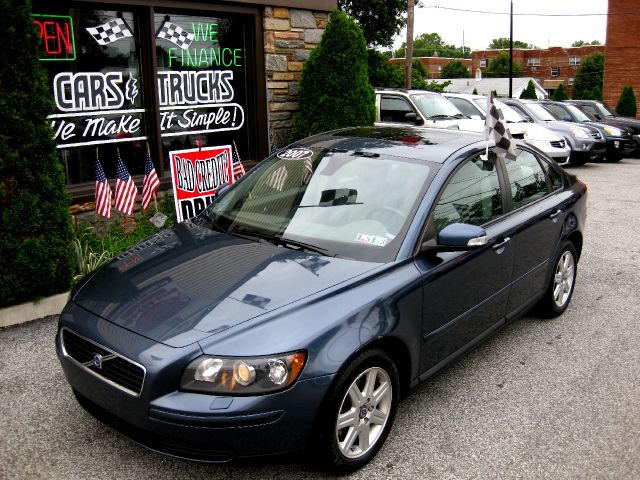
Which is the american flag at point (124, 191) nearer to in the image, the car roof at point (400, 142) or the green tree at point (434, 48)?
the car roof at point (400, 142)

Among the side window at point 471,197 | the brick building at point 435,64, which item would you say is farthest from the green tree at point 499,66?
the side window at point 471,197

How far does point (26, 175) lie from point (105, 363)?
2629 mm

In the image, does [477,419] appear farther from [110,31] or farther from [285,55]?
[285,55]

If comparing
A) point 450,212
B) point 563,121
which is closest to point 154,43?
point 450,212

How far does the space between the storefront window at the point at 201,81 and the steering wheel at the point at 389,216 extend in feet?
14.9

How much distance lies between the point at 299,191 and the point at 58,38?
3887 millimetres

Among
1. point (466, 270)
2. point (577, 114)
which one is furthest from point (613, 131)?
point (466, 270)

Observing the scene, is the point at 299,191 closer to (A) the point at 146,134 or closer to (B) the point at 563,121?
(A) the point at 146,134

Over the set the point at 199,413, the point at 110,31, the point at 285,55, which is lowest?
the point at 199,413

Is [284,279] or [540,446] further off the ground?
[284,279]

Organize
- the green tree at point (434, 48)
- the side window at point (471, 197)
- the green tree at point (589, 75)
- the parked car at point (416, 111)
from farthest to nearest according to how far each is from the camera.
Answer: the green tree at point (434, 48), the green tree at point (589, 75), the parked car at point (416, 111), the side window at point (471, 197)

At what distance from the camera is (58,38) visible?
6.68 meters

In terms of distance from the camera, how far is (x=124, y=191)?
679 centimetres

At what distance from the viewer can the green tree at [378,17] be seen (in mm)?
31219
